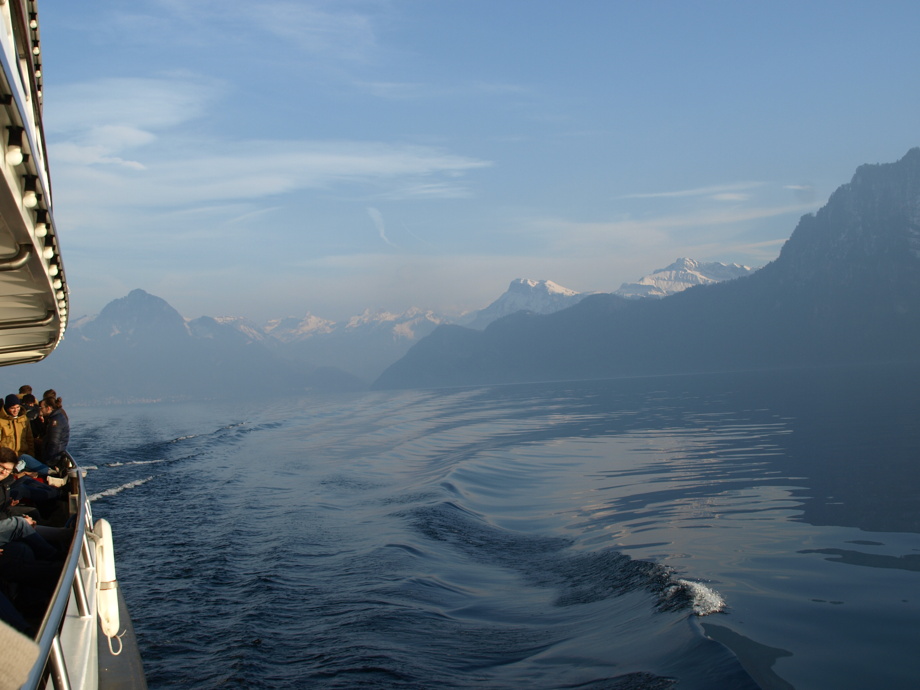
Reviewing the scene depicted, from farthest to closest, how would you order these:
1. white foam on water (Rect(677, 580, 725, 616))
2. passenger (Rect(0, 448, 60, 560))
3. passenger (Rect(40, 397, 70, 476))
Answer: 1. passenger (Rect(40, 397, 70, 476))
2. white foam on water (Rect(677, 580, 725, 616))
3. passenger (Rect(0, 448, 60, 560))

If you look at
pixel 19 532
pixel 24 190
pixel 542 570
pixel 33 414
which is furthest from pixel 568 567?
pixel 24 190

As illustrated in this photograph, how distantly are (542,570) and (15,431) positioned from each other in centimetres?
1085

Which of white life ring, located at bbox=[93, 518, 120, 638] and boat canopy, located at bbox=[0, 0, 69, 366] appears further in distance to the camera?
white life ring, located at bbox=[93, 518, 120, 638]

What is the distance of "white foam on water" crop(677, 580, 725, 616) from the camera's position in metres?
11.4

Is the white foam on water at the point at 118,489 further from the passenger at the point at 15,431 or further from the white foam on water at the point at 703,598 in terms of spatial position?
the white foam on water at the point at 703,598

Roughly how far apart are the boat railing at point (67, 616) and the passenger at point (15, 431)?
12.5 ft

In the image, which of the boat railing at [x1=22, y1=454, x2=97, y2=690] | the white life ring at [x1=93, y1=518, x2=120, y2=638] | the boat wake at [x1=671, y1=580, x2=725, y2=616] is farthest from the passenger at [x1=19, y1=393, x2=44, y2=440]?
the boat wake at [x1=671, y1=580, x2=725, y2=616]

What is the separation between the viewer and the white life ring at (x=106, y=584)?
20.9 feet

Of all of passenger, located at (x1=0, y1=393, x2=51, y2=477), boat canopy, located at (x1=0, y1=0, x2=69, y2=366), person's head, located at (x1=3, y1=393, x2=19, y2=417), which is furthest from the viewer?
person's head, located at (x1=3, y1=393, x2=19, y2=417)

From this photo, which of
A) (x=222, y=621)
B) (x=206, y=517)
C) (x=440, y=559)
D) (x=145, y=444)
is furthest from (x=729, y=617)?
(x=145, y=444)

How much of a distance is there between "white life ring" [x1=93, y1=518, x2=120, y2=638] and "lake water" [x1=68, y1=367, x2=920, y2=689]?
13.2 feet

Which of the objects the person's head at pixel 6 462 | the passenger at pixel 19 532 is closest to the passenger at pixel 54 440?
the person's head at pixel 6 462

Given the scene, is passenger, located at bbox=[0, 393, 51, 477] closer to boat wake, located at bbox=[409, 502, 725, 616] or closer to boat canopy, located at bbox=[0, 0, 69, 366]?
boat canopy, located at bbox=[0, 0, 69, 366]

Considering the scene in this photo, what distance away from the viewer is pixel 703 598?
39.2 ft
